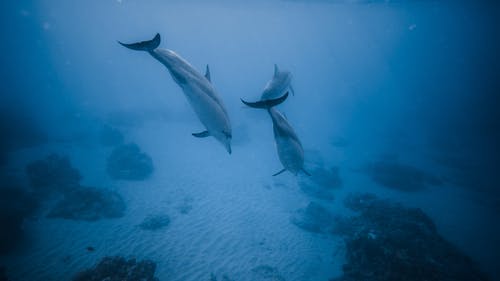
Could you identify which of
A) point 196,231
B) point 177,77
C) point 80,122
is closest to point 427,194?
point 196,231

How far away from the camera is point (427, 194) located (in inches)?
632

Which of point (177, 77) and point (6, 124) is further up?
point (177, 77)

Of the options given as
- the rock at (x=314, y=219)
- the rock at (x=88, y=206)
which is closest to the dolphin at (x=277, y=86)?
the rock at (x=314, y=219)

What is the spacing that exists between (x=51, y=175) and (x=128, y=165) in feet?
12.8

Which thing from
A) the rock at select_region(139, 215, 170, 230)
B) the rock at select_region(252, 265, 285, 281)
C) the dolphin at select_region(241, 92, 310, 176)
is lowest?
the rock at select_region(252, 265, 285, 281)

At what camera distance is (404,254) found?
6902 mm

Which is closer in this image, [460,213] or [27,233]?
[27,233]

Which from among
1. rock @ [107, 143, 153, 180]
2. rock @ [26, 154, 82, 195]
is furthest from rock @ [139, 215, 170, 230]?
rock @ [26, 154, 82, 195]

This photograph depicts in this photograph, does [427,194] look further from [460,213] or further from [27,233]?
[27,233]

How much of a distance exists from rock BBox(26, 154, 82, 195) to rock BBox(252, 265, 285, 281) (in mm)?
10954

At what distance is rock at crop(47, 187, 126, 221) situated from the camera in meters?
9.70

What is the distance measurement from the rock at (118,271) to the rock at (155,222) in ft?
8.34

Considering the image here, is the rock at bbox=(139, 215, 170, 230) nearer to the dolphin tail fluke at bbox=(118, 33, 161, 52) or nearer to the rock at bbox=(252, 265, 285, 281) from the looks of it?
the rock at bbox=(252, 265, 285, 281)

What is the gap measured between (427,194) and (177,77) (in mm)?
20476
